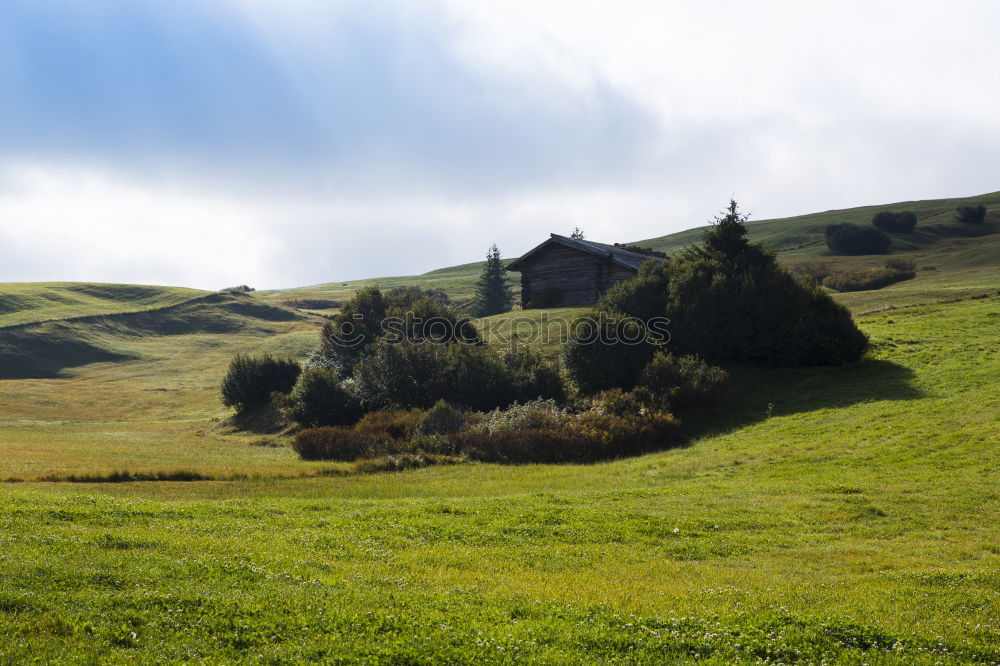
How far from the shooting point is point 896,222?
102875mm

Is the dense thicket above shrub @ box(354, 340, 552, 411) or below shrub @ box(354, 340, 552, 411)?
above

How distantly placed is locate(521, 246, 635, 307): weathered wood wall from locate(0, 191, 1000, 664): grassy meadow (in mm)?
25309

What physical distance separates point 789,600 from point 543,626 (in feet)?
12.4

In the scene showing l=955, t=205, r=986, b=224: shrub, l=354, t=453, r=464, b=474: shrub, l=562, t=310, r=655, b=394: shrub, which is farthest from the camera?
l=955, t=205, r=986, b=224: shrub

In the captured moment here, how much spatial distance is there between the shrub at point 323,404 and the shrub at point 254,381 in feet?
27.8

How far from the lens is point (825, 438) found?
23.3 metres

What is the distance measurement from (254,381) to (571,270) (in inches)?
1006

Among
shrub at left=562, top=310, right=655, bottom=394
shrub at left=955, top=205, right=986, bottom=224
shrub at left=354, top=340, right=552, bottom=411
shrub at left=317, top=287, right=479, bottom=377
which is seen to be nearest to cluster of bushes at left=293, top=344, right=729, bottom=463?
shrub at left=562, top=310, right=655, bottom=394

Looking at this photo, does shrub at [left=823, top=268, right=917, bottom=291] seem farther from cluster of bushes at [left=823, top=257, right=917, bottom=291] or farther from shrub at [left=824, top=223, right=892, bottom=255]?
shrub at [left=824, top=223, right=892, bottom=255]

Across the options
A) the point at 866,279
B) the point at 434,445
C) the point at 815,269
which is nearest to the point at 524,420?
the point at 434,445

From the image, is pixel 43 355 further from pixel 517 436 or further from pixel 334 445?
pixel 517 436

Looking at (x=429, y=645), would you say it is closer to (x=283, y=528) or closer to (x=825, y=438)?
(x=283, y=528)

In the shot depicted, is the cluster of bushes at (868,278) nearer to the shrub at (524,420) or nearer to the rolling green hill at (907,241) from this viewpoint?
the rolling green hill at (907,241)

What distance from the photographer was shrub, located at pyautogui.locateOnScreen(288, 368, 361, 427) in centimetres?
3800
